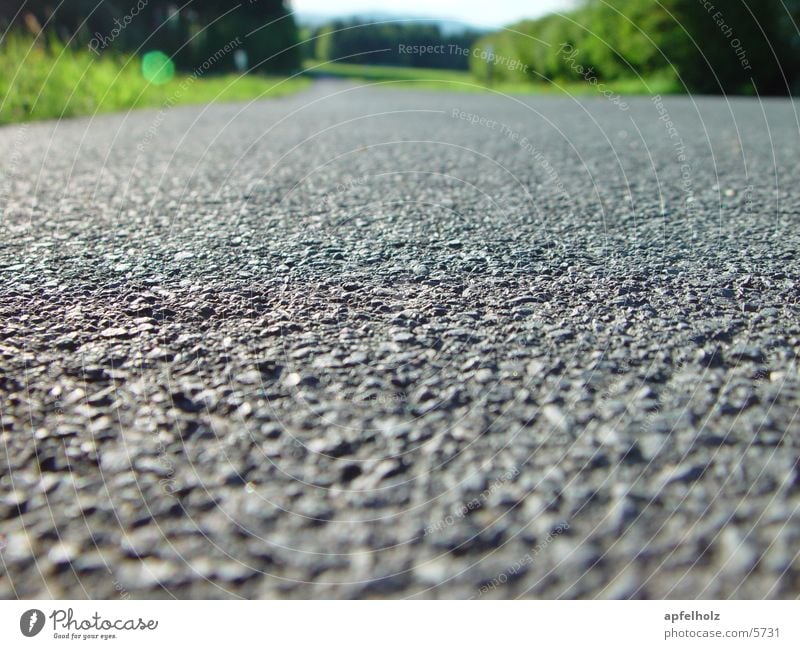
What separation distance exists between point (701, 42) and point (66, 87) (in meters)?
17.2

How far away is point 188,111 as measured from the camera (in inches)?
348

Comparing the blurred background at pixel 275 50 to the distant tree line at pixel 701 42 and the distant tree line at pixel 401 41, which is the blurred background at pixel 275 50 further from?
the distant tree line at pixel 401 41

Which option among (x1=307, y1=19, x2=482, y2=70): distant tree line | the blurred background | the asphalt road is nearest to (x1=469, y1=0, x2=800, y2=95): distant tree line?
the blurred background

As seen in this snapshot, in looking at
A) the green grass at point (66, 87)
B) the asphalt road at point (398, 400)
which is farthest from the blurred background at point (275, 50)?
the asphalt road at point (398, 400)

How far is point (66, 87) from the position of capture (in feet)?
27.5

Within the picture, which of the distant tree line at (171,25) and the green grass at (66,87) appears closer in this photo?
the green grass at (66,87)

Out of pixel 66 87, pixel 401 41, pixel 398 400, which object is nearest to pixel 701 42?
pixel 66 87

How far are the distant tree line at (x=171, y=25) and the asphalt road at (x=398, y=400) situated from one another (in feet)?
42.3

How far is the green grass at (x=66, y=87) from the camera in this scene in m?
7.40

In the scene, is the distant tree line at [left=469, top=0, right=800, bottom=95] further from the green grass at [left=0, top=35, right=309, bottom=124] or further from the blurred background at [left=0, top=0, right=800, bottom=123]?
the green grass at [left=0, top=35, right=309, bottom=124]

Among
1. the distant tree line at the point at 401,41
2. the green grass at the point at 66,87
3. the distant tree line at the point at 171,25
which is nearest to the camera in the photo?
the green grass at the point at 66,87
